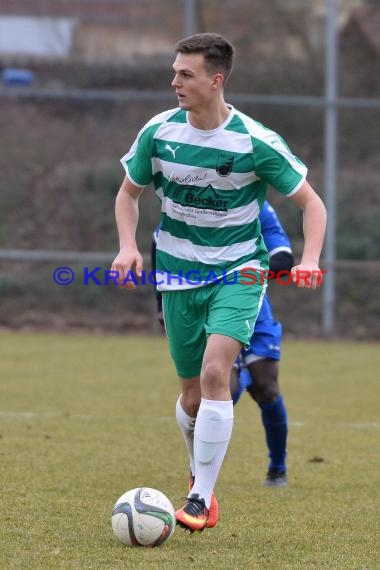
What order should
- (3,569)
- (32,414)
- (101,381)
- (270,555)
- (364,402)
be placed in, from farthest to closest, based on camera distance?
(101,381), (364,402), (32,414), (270,555), (3,569)

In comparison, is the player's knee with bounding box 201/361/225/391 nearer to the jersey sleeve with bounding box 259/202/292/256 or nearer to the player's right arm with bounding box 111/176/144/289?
the player's right arm with bounding box 111/176/144/289

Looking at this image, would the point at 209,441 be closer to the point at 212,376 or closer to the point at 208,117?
the point at 212,376

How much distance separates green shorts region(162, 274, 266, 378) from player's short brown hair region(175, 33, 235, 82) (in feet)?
2.97

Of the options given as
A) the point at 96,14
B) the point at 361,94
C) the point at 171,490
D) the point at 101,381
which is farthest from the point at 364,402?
the point at 96,14

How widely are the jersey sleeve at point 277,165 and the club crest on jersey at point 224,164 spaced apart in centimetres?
10

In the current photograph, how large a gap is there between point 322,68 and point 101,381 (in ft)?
21.4

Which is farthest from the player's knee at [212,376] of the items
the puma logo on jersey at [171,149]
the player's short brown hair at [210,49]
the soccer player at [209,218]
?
the player's short brown hair at [210,49]

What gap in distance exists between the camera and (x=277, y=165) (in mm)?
4480

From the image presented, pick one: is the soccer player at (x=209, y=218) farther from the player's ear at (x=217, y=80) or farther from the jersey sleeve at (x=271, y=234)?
the jersey sleeve at (x=271, y=234)

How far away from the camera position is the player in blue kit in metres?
5.58

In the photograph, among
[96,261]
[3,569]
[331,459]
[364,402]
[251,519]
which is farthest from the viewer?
[96,261]

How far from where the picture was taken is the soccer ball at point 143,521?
3.98m

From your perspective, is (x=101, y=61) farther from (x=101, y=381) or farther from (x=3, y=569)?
(x=3, y=569)

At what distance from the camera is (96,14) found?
14.7 metres
